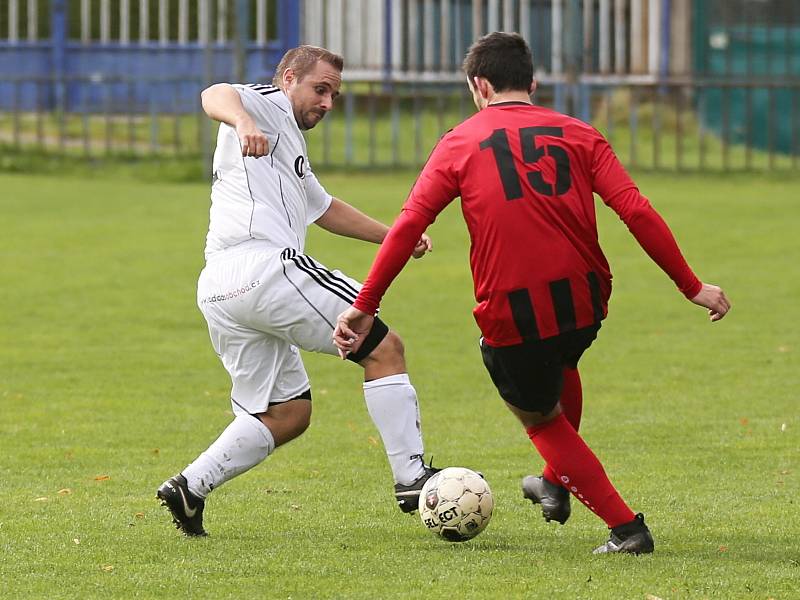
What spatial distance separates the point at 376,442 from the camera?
9.07 meters

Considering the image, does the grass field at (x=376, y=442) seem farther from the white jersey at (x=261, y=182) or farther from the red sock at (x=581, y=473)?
the white jersey at (x=261, y=182)

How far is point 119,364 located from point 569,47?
15.5 metres

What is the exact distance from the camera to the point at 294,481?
26.0 ft

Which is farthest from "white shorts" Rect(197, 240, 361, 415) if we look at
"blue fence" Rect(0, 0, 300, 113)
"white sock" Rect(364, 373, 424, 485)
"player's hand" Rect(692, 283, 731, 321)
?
"blue fence" Rect(0, 0, 300, 113)

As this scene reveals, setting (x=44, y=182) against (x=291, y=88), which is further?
(x=44, y=182)

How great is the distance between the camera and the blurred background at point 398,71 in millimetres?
27062

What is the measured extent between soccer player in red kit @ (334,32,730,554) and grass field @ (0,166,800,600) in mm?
649

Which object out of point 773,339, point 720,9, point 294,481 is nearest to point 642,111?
point 720,9

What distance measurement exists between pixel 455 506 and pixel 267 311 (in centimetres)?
103

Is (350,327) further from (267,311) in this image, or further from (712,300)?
(712,300)

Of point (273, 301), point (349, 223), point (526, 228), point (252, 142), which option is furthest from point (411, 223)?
point (349, 223)

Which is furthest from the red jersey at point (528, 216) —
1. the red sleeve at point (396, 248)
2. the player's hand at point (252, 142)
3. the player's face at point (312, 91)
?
the player's face at point (312, 91)

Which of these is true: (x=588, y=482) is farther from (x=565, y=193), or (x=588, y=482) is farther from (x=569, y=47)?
(x=569, y=47)

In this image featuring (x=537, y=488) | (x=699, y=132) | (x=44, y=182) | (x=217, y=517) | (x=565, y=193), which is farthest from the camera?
(x=699, y=132)
